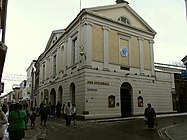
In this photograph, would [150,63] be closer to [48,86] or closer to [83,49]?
[83,49]

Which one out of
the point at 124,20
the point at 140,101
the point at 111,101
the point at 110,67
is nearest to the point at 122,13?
the point at 124,20

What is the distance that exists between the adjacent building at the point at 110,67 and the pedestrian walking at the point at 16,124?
14.1m

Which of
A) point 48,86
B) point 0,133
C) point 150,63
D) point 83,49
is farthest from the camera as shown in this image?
point 48,86

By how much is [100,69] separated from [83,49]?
108 inches

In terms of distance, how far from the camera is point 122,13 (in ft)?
85.3

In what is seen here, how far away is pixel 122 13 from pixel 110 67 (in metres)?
7.57

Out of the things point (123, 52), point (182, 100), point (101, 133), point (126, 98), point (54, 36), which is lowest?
point (101, 133)

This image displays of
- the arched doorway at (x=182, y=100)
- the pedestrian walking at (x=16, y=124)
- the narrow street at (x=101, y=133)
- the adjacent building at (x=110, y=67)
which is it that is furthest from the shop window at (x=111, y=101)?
the pedestrian walking at (x=16, y=124)

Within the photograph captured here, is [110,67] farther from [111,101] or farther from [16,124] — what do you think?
[16,124]

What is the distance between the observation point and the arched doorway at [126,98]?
2403 centimetres

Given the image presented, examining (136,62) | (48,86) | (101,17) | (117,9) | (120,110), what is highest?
(117,9)

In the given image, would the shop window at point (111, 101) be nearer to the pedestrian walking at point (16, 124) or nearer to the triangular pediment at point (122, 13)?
the triangular pediment at point (122, 13)

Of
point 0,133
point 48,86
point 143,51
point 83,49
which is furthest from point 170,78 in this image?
point 0,133

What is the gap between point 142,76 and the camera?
25.7 metres
